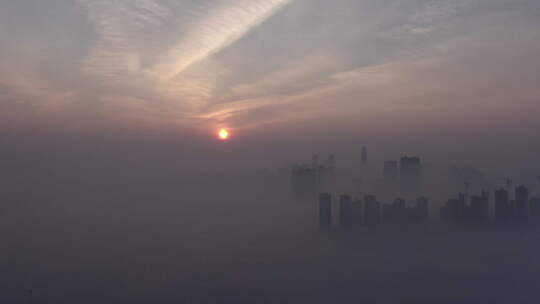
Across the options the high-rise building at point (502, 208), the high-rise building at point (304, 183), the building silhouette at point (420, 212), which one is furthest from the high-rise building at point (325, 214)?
the high-rise building at point (502, 208)

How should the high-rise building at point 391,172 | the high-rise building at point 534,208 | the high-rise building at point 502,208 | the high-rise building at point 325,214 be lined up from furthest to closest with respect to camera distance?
the high-rise building at point 391,172, the high-rise building at point 534,208, the high-rise building at point 325,214, the high-rise building at point 502,208

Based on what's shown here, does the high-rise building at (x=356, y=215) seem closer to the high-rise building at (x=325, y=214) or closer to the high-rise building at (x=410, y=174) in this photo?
the high-rise building at (x=325, y=214)

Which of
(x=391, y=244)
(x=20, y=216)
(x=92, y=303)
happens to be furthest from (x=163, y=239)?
(x=391, y=244)

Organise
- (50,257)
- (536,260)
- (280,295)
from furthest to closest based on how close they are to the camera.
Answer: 1. (536,260)
2. (50,257)
3. (280,295)

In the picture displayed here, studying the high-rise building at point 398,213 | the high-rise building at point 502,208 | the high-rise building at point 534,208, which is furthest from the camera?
the high-rise building at point 534,208

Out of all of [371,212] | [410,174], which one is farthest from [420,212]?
[410,174]

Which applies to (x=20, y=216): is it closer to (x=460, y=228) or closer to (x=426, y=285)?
(x=426, y=285)

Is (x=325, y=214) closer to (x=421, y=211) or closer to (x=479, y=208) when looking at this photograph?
(x=421, y=211)
